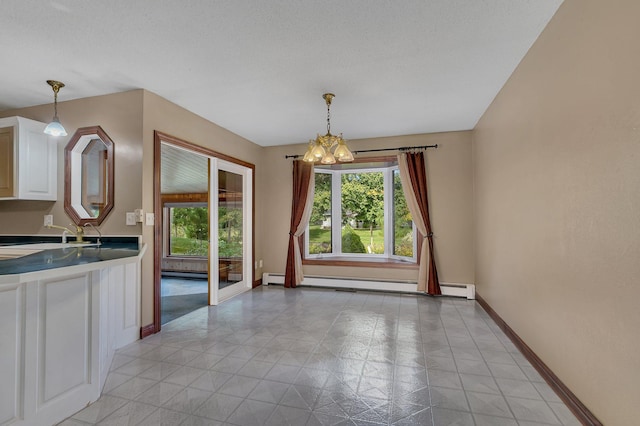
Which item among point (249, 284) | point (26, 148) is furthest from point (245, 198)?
point (26, 148)

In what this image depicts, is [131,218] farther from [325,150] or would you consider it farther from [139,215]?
[325,150]

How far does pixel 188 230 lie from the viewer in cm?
679

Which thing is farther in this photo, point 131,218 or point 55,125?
point 131,218

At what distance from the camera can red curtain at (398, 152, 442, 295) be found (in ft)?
14.4

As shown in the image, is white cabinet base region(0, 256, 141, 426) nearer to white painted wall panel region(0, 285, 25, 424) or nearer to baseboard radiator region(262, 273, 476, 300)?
white painted wall panel region(0, 285, 25, 424)

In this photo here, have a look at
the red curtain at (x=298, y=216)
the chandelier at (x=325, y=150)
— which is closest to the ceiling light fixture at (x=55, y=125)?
the chandelier at (x=325, y=150)

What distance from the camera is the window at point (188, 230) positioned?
6.55 meters

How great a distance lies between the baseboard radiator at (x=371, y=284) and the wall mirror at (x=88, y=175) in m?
2.83

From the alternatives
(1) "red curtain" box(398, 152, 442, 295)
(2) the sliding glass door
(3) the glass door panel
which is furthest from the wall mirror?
(1) "red curtain" box(398, 152, 442, 295)

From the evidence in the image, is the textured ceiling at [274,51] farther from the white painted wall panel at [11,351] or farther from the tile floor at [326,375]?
the tile floor at [326,375]

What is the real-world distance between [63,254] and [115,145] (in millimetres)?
1585

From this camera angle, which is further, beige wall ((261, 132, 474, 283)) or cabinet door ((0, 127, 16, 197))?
beige wall ((261, 132, 474, 283))

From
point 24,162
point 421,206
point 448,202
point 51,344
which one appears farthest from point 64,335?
point 448,202

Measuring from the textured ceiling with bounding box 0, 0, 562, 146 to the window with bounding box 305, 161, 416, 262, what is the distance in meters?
1.74
